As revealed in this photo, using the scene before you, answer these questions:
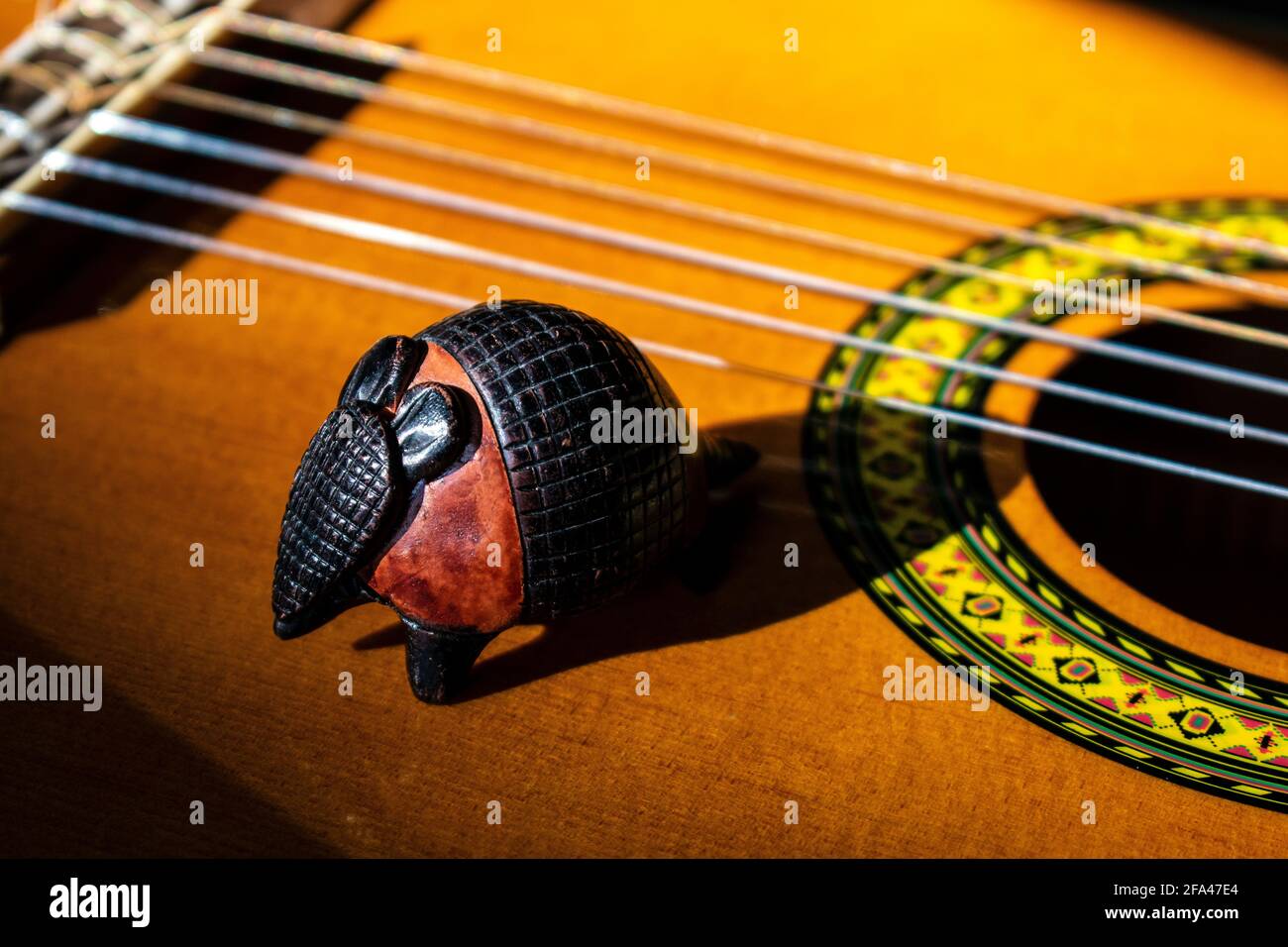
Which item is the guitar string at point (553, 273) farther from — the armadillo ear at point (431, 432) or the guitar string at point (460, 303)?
the armadillo ear at point (431, 432)

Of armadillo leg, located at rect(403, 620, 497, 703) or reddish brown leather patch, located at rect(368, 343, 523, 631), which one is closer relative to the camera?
reddish brown leather patch, located at rect(368, 343, 523, 631)

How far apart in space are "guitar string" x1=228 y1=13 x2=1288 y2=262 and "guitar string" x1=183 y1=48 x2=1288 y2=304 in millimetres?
106

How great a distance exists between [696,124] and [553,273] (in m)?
0.76

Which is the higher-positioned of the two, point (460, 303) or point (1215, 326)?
point (460, 303)

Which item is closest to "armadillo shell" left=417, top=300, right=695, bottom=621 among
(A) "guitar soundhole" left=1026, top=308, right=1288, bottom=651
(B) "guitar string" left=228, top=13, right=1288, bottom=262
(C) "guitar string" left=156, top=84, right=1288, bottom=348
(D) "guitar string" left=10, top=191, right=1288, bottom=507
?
(D) "guitar string" left=10, top=191, right=1288, bottom=507

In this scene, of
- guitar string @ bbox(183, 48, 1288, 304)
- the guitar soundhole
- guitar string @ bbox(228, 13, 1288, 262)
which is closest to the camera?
the guitar soundhole

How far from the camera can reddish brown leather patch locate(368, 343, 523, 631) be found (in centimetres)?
211

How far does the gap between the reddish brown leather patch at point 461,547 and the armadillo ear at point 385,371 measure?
0.02 m

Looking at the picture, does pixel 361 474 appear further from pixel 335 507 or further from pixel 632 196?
pixel 632 196

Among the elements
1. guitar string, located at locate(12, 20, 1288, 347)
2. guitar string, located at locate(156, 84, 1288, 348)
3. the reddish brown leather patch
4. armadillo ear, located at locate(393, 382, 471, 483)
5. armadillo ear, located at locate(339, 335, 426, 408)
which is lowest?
the reddish brown leather patch

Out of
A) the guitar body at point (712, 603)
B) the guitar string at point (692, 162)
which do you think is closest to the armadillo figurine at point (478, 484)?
the guitar body at point (712, 603)

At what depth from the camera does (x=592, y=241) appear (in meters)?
3.44

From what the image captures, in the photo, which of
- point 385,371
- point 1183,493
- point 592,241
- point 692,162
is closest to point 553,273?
point 592,241

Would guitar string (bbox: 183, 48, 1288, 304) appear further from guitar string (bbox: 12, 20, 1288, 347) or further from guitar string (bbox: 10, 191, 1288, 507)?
guitar string (bbox: 10, 191, 1288, 507)
